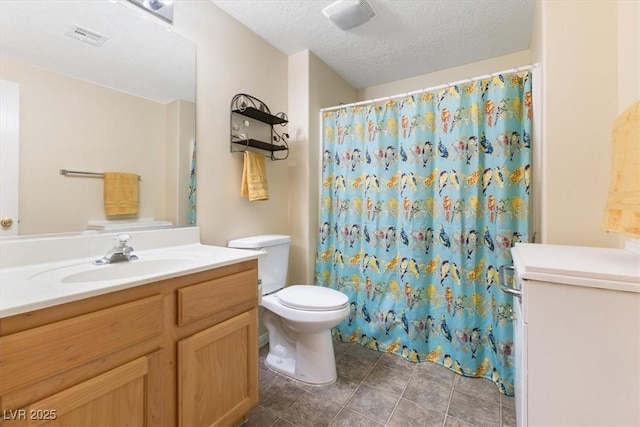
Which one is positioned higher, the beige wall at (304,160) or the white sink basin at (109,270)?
the beige wall at (304,160)

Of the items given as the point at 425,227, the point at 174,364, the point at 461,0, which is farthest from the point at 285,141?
the point at 174,364

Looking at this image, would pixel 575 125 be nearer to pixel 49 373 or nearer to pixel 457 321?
pixel 457 321

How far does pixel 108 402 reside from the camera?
2.55ft

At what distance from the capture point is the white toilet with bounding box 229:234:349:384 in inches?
58.6

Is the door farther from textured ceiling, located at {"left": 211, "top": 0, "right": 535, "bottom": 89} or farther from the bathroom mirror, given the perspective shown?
textured ceiling, located at {"left": 211, "top": 0, "right": 535, "bottom": 89}

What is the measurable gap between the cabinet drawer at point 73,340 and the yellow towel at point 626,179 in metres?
1.47

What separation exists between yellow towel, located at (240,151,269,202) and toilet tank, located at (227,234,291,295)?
0.94ft

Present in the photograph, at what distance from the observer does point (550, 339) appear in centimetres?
75

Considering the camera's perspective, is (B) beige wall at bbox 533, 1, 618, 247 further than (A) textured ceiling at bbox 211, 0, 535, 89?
No

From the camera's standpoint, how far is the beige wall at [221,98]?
1574mm

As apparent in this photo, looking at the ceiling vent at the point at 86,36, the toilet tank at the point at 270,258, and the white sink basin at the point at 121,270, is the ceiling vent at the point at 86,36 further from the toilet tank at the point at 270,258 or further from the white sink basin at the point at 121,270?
the toilet tank at the point at 270,258

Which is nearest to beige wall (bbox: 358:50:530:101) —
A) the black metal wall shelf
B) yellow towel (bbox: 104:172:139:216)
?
the black metal wall shelf

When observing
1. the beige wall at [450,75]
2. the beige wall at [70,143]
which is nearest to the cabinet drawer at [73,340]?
the beige wall at [70,143]

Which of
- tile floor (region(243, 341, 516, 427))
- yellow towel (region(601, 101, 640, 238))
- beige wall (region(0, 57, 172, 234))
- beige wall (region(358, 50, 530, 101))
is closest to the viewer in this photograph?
yellow towel (region(601, 101, 640, 238))
